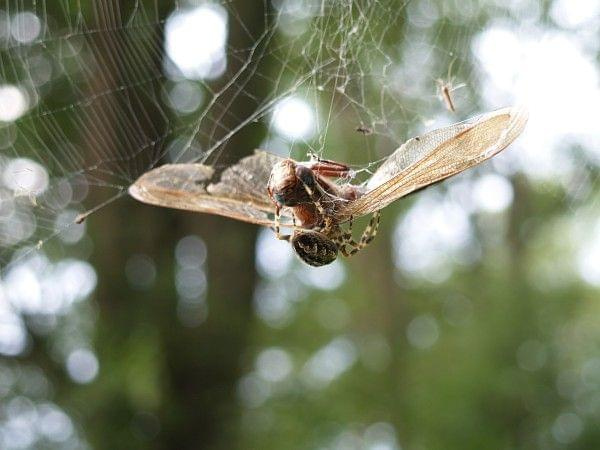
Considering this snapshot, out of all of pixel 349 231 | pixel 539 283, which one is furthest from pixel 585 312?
pixel 349 231

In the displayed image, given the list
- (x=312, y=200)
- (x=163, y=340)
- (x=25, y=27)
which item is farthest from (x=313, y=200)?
(x=163, y=340)

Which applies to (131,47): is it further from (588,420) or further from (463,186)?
(588,420)

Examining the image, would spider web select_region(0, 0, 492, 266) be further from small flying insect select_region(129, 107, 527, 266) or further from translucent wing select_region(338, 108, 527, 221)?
translucent wing select_region(338, 108, 527, 221)

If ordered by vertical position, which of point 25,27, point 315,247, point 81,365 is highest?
point 25,27

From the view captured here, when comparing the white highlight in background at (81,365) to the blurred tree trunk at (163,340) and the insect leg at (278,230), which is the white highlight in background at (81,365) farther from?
the insect leg at (278,230)

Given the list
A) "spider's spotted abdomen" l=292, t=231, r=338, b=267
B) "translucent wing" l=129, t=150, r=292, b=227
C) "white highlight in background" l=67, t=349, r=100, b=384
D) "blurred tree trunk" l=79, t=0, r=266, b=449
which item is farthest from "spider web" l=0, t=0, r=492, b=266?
"spider's spotted abdomen" l=292, t=231, r=338, b=267

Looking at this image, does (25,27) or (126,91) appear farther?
(25,27)

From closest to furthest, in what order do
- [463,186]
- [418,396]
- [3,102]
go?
1. [3,102]
2. [463,186]
3. [418,396]

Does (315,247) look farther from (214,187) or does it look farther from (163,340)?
(163,340)
